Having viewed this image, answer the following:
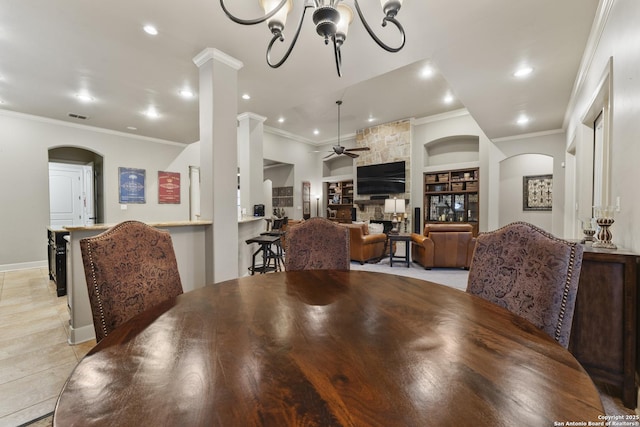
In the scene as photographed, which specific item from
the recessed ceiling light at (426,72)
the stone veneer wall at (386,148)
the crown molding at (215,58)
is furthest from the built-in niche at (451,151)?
the crown molding at (215,58)

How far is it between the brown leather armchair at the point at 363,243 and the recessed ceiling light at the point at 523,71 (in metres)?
3.17

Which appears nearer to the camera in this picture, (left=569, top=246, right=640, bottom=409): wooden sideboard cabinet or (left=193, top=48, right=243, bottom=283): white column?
(left=569, top=246, right=640, bottom=409): wooden sideboard cabinet

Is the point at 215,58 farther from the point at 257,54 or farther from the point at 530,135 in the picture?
the point at 530,135

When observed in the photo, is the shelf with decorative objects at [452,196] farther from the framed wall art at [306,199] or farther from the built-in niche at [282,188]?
the built-in niche at [282,188]

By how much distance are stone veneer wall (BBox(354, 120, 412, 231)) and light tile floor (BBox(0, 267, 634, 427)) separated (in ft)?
20.0

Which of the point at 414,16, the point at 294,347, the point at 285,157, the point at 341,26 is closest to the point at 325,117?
the point at 285,157

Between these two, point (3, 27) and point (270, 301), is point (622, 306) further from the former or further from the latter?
point (3, 27)

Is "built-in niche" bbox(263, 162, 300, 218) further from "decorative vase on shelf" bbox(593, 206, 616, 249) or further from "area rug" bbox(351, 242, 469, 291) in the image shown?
"decorative vase on shelf" bbox(593, 206, 616, 249)

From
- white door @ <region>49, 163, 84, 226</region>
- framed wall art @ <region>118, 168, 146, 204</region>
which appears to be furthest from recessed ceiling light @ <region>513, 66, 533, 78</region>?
white door @ <region>49, 163, 84, 226</region>

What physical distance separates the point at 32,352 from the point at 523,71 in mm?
5750

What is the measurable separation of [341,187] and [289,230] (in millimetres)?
7612

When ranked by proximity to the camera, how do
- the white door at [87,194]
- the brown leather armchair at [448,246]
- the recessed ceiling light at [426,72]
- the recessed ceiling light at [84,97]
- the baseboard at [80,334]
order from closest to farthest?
the baseboard at [80,334] < the recessed ceiling light at [84,97] < the recessed ceiling light at [426,72] < the brown leather armchair at [448,246] < the white door at [87,194]

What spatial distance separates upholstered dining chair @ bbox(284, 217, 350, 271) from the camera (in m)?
1.86

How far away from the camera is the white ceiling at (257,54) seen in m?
2.29
